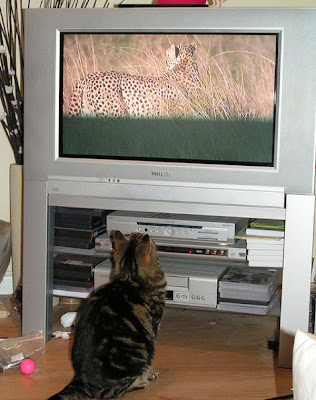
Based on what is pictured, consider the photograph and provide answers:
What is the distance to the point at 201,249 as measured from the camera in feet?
8.56

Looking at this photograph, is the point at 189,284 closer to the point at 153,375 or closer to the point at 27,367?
the point at 153,375

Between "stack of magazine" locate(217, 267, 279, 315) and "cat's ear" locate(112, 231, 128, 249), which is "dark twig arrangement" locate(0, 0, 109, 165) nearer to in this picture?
"cat's ear" locate(112, 231, 128, 249)

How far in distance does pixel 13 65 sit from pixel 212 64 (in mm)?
1078

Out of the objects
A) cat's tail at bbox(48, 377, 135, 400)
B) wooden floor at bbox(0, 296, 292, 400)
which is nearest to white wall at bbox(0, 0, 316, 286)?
wooden floor at bbox(0, 296, 292, 400)

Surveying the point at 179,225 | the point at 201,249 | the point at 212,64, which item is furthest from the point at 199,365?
the point at 212,64

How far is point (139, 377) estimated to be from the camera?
228 cm

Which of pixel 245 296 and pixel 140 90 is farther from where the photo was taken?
pixel 245 296

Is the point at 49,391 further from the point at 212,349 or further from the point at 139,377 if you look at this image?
the point at 212,349

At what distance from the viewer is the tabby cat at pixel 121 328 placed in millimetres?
2172

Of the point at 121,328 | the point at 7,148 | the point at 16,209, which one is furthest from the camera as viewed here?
the point at 7,148

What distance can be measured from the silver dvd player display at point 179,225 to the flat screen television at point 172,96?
182 millimetres

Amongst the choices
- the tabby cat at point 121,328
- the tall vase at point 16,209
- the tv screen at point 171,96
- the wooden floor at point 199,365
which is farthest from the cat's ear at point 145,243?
the tall vase at point 16,209

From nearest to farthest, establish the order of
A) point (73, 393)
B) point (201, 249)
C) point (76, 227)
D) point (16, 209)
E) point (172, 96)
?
point (73, 393)
point (172, 96)
point (201, 249)
point (76, 227)
point (16, 209)

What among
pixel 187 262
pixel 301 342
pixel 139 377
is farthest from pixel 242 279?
pixel 301 342
